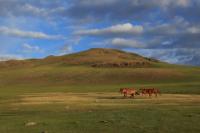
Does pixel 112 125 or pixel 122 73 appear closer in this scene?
pixel 112 125

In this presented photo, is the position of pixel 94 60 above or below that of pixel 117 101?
above

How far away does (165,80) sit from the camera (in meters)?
115

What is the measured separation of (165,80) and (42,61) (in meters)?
81.2

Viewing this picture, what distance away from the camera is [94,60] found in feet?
557

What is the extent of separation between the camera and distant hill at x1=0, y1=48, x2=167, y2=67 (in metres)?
152

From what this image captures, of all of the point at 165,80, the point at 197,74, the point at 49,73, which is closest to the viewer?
the point at 165,80

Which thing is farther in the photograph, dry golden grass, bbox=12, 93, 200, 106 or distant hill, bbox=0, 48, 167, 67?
distant hill, bbox=0, 48, 167, 67

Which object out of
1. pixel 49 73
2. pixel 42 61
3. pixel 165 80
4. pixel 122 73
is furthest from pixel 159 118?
pixel 42 61

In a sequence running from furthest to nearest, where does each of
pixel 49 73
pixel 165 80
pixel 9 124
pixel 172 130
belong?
pixel 49 73 < pixel 165 80 < pixel 9 124 < pixel 172 130

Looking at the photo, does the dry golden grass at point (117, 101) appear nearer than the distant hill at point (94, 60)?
Yes

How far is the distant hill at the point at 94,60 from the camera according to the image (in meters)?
152

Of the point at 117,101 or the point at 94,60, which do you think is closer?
the point at 117,101

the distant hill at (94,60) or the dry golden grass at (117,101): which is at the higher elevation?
the distant hill at (94,60)

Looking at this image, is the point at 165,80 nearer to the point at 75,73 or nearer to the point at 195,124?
the point at 75,73
